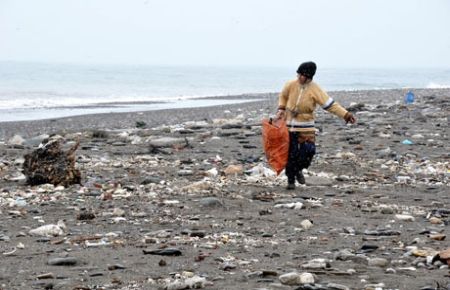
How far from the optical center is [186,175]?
33.0ft

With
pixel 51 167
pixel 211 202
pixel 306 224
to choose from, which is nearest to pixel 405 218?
pixel 306 224

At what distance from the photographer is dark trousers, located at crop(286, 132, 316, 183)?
8992mm

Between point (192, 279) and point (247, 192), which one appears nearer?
point (192, 279)

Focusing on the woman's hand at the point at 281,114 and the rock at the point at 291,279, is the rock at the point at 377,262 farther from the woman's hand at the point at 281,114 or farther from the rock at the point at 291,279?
the woman's hand at the point at 281,114

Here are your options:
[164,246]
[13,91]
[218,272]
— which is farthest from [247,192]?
[13,91]

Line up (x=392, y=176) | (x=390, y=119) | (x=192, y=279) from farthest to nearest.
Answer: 1. (x=390, y=119)
2. (x=392, y=176)
3. (x=192, y=279)

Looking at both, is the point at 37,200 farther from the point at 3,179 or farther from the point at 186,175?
the point at 186,175

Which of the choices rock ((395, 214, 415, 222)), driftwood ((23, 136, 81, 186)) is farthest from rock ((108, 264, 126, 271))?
driftwood ((23, 136, 81, 186))

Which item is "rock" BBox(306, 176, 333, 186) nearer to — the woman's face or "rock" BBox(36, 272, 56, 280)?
the woman's face

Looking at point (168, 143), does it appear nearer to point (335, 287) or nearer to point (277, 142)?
point (277, 142)

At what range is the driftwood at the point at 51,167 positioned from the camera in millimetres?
9031

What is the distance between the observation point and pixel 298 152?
9.05 meters

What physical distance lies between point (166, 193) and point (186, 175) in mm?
1598

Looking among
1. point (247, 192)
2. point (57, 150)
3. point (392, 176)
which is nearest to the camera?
point (247, 192)
